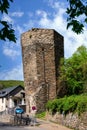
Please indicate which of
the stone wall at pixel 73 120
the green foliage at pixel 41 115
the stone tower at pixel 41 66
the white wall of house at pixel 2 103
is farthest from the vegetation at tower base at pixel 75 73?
the white wall of house at pixel 2 103

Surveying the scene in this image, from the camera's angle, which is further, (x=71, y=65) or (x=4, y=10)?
(x=71, y=65)

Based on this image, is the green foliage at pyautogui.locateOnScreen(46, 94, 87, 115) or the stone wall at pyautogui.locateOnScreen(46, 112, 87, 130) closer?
the stone wall at pyautogui.locateOnScreen(46, 112, 87, 130)

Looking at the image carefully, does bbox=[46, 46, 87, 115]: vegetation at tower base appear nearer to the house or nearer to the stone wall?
the stone wall

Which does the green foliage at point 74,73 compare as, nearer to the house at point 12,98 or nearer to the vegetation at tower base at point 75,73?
the vegetation at tower base at point 75,73

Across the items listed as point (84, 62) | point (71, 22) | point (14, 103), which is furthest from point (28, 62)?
point (71, 22)

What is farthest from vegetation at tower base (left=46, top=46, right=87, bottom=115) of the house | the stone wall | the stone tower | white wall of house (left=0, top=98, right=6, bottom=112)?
white wall of house (left=0, top=98, right=6, bottom=112)

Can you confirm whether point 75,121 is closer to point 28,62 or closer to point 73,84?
point 73,84

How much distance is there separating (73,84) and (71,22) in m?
39.1

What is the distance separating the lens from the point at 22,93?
72750 millimetres

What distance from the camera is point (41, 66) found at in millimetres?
47500

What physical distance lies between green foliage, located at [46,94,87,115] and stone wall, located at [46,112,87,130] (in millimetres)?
464

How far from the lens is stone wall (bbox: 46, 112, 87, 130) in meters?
32.0

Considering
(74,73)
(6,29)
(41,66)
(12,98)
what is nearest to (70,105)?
(74,73)

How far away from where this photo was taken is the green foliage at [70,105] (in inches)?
1275
